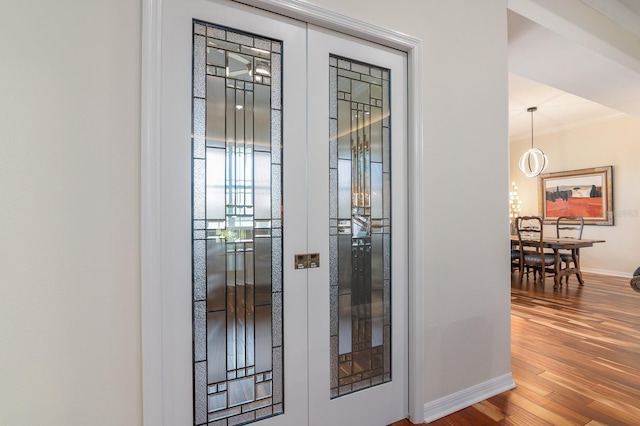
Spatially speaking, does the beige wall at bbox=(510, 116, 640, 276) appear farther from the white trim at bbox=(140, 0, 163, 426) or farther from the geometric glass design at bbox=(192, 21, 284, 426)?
the white trim at bbox=(140, 0, 163, 426)

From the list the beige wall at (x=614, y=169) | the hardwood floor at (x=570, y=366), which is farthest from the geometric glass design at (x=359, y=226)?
the beige wall at (x=614, y=169)

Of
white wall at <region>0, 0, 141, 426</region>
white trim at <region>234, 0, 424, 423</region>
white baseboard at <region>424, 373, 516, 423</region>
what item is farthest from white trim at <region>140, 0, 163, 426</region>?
white baseboard at <region>424, 373, 516, 423</region>

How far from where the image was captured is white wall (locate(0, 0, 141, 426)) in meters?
1.08

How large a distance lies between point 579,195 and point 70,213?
8.12 metres

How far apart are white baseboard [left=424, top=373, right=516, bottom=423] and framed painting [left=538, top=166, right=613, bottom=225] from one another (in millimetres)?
5753

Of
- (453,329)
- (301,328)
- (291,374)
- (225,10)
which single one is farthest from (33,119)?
(453,329)

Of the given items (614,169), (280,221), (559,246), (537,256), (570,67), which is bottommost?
(537,256)

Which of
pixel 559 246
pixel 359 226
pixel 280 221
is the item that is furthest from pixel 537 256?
pixel 280 221

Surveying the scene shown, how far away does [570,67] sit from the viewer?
325 centimetres

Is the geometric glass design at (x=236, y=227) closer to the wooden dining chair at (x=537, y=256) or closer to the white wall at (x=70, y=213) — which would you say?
the white wall at (x=70, y=213)

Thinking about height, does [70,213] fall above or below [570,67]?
below

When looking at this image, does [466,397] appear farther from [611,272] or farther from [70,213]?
[611,272]

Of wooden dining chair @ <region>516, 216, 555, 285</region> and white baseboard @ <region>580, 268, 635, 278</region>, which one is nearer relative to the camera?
wooden dining chair @ <region>516, 216, 555, 285</region>

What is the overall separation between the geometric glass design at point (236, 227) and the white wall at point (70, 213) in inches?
9.8
